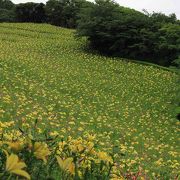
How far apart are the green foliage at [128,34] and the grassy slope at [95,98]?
7.69 ft

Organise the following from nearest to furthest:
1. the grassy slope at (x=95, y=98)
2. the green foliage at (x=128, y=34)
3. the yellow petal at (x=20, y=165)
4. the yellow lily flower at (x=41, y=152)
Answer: the yellow petal at (x=20, y=165)
the yellow lily flower at (x=41, y=152)
the grassy slope at (x=95, y=98)
the green foliage at (x=128, y=34)

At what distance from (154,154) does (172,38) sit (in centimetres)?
1973

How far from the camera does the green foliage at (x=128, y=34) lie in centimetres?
3003

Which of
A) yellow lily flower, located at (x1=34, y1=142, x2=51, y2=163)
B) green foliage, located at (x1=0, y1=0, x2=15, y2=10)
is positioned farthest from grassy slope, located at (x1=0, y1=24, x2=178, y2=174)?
green foliage, located at (x1=0, y1=0, x2=15, y2=10)

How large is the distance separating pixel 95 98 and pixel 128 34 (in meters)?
15.0

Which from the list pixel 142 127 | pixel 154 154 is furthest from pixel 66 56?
pixel 154 154

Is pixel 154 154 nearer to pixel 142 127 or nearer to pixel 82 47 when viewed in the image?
pixel 142 127

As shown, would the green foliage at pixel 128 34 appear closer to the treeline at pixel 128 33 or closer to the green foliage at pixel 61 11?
the treeline at pixel 128 33

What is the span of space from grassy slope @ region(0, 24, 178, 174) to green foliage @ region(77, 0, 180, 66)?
235cm

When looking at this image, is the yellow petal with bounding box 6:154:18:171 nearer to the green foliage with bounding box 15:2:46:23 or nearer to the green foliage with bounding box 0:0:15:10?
the green foliage with bounding box 15:2:46:23

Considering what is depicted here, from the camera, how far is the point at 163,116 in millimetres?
15508

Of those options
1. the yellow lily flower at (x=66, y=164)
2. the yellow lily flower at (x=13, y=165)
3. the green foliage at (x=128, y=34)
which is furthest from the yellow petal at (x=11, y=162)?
the green foliage at (x=128, y=34)

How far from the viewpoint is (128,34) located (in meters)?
30.6

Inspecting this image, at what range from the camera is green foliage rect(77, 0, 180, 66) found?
30.0m
